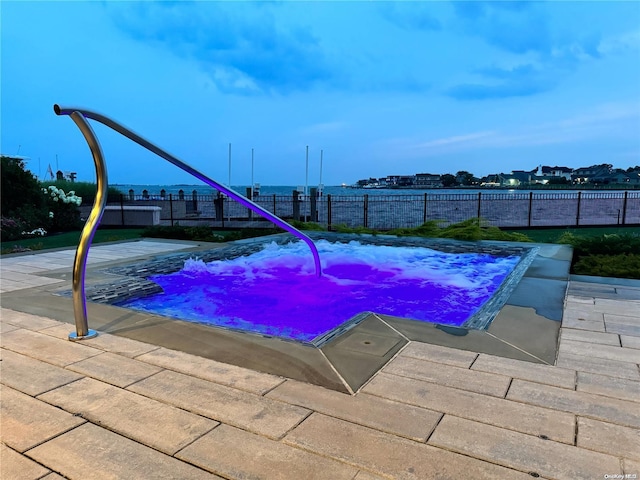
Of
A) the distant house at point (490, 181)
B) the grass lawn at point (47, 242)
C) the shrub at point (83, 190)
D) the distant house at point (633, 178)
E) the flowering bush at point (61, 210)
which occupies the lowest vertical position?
the grass lawn at point (47, 242)

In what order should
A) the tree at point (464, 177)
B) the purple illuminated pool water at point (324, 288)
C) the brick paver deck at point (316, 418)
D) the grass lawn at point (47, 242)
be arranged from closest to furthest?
the brick paver deck at point (316, 418) → the purple illuminated pool water at point (324, 288) → the grass lawn at point (47, 242) → the tree at point (464, 177)

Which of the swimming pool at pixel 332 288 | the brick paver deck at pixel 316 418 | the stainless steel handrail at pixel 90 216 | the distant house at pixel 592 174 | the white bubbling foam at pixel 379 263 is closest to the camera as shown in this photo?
the brick paver deck at pixel 316 418

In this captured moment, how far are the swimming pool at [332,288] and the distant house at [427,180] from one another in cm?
6134

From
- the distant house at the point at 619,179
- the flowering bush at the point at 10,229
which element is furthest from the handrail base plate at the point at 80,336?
the distant house at the point at 619,179

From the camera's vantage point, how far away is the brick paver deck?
6.02 feet

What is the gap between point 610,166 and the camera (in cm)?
5969

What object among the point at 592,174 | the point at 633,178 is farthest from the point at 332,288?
the point at 592,174

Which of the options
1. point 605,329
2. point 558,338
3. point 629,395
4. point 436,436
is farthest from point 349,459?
point 605,329

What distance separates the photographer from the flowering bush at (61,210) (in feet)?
42.5

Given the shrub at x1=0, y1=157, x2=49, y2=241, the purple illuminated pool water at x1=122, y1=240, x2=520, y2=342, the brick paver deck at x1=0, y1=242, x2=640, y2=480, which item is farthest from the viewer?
the shrub at x1=0, y1=157, x2=49, y2=241

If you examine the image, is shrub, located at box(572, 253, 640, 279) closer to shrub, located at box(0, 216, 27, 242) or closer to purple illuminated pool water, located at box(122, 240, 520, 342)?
purple illuminated pool water, located at box(122, 240, 520, 342)

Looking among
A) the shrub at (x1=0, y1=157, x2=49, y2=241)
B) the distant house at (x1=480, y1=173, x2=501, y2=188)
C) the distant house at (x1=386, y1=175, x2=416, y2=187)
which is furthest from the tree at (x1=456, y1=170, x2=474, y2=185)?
the shrub at (x1=0, y1=157, x2=49, y2=241)

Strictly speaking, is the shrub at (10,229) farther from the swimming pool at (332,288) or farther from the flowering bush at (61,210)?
the swimming pool at (332,288)

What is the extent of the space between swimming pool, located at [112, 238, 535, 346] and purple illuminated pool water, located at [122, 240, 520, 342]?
15mm
